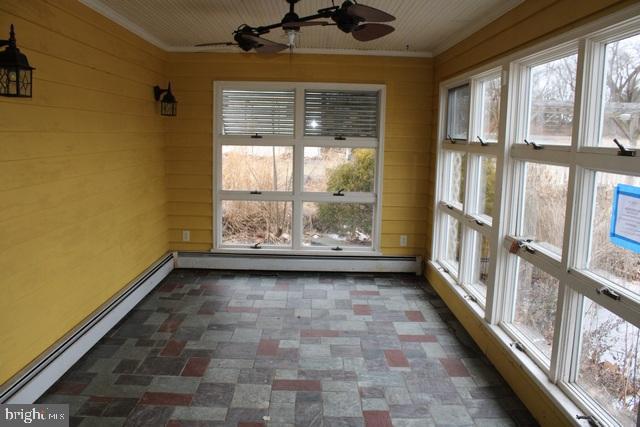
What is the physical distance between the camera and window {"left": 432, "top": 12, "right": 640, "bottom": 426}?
2256 millimetres

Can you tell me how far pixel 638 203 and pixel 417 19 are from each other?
258cm

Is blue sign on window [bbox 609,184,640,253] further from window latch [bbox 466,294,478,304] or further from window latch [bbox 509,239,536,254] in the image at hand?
window latch [bbox 466,294,478,304]

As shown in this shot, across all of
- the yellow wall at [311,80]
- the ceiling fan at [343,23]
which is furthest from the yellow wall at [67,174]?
the ceiling fan at [343,23]

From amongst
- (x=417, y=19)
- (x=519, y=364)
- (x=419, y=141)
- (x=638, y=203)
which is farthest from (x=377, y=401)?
(x=419, y=141)

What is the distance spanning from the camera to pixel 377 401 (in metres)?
3.02

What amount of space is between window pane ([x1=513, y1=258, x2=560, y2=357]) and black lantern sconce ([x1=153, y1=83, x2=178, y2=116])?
12.2 feet

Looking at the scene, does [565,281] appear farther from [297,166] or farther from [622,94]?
[297,166]

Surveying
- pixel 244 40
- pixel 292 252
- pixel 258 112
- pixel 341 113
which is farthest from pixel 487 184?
pixel 258 112

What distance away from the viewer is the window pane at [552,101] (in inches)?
109

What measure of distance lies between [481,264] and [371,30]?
88.5 inches

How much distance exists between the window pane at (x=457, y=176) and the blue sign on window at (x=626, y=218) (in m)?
2.24

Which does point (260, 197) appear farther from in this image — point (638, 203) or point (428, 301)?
point (638, 203)

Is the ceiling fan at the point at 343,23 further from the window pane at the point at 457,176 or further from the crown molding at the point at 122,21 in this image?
the window pane at the point at 457,176

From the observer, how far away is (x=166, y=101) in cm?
506
